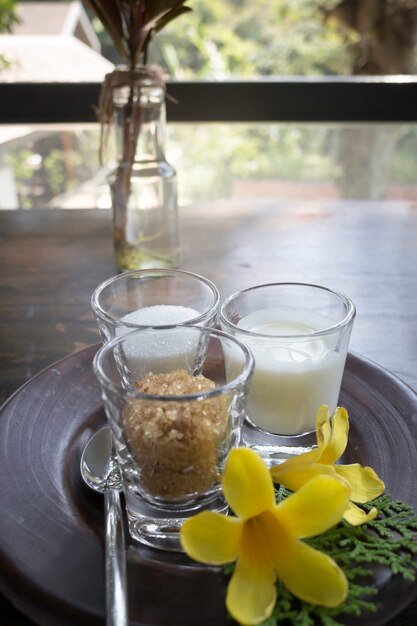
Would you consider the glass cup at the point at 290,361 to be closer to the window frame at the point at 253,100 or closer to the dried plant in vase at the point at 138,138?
the dried plant in vase at the point at 138,138

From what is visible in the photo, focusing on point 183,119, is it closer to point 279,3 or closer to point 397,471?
point 397,471

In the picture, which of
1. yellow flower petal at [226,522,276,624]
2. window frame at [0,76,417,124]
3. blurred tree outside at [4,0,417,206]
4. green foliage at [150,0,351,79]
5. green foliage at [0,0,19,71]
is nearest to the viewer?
yellow flower petal at [226,522,276,624]

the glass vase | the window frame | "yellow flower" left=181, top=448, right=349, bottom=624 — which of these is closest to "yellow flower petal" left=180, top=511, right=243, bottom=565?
"yellow flower" left=181, top=448, right=349, bottom=624

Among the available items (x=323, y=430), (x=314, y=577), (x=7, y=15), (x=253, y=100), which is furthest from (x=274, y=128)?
(x=314, y=577)

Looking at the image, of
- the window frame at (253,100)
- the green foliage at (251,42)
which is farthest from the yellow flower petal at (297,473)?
the green foliage at (251,42)

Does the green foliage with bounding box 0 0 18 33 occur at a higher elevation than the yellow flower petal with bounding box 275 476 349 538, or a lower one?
higher

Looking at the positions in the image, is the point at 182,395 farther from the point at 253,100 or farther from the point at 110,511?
the point at 253,100

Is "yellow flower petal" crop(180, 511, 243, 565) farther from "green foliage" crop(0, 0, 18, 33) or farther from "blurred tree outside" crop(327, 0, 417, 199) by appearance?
"blurred tree outside" crop(327, 0, 417, 199)
